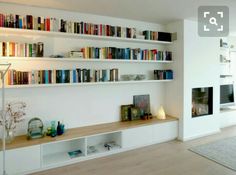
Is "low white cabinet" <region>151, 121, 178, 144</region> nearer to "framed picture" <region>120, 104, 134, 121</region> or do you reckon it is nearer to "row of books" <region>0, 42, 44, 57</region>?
"framed picture" <region>120, 104, 134, 121</region>

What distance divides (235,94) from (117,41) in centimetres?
387

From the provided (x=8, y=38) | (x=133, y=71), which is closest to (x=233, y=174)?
(x=133, y=71)

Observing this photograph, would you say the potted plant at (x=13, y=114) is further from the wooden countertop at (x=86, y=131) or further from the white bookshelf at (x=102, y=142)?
the white bookshelf at (x=102, y=142)

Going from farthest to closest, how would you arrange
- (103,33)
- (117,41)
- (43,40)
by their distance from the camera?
(117,41), (103,33), (43,40)

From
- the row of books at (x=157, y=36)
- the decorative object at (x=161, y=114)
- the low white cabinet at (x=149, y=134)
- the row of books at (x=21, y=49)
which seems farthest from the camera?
the decorative object at (x=161, y=114)

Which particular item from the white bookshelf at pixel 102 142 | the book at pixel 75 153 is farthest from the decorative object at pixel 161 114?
the book at pixel 75 153

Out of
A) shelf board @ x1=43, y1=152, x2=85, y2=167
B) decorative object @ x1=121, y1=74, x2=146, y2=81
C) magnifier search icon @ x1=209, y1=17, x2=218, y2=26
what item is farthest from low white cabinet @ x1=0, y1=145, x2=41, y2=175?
magnifier search icon @ x1=209, y1=17, x2=218, y2=26

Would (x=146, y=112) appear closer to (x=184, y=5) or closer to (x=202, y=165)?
(x=202, y=165)

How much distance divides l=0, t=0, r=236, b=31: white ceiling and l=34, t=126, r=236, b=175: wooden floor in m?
2.43

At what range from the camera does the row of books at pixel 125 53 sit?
3309 mm

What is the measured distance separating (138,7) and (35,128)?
2.48m

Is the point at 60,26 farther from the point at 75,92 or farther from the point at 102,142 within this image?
the point at 102,142

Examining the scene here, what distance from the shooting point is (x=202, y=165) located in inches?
117

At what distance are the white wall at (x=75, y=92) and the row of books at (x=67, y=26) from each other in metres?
0.20
